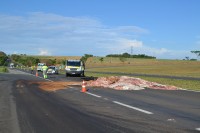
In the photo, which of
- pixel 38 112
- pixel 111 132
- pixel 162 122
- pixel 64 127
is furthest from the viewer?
pixel 38 112

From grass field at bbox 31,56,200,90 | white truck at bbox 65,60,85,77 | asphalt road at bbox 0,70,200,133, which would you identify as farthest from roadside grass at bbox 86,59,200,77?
asphalt road at bbox 0,70,200,133

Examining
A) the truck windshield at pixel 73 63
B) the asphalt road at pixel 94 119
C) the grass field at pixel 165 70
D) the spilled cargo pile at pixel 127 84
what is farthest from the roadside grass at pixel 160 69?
the asphalt road at pixel 94 119

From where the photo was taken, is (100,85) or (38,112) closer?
(38,112)

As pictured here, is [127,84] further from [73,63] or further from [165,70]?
[165,70]

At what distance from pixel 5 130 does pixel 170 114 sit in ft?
Answer: 16.9

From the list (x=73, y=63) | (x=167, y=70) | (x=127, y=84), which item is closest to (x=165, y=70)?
(x=167, y=70)

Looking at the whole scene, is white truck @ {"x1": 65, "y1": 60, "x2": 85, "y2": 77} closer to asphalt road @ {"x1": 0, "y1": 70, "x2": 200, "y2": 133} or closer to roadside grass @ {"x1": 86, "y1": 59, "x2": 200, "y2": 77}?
roadside grass @ {"x1": 86, "y1": 59, "x2": 200, "y2": 77}

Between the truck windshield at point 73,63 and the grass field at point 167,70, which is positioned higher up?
the truck windshield at point 73,63

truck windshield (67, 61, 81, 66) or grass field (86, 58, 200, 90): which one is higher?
truck windshield (67, 61, 81, 66)

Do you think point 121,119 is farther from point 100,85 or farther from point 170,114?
point 100,85

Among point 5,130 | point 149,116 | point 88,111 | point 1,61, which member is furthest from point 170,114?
point 1,61

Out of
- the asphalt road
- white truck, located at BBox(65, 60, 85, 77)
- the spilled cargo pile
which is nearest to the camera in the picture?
the asphalt road

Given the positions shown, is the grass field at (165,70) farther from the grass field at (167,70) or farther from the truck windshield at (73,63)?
the truck windshield at (73,63)

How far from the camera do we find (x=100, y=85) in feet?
92.8
